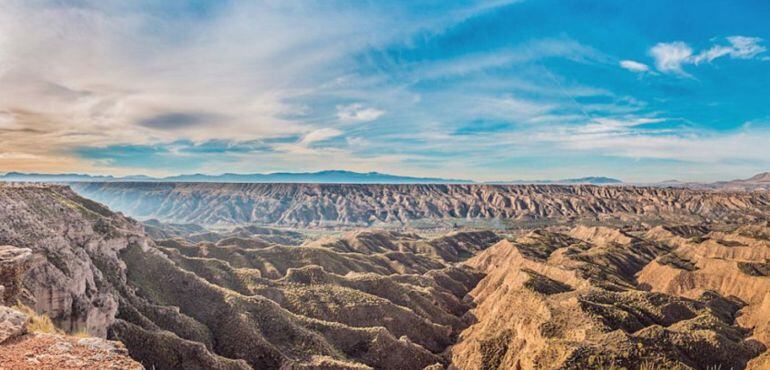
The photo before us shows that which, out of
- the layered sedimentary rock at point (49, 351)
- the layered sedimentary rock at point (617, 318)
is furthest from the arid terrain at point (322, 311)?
the layered sedimentary rock at point (617, 318)

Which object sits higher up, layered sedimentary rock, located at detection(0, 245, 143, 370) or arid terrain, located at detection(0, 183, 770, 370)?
layered sedimentary rock, located at detection(0, 245, 143, 370)

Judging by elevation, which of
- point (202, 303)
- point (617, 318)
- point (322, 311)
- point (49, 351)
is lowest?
point (322, 311)

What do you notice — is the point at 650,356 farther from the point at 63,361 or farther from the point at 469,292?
the point at 469,292

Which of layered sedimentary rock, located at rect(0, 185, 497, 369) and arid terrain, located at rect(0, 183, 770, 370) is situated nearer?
layered sedimentary rock, located at rect(0, 185, 497, 369)

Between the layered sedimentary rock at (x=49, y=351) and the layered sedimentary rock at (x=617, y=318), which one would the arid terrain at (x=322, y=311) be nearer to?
the layered sedimentary rock at (x=49, y=351)

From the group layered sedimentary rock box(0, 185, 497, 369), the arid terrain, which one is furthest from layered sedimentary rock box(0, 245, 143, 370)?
layered sedimentary rock box(0, 185, 497, 369)

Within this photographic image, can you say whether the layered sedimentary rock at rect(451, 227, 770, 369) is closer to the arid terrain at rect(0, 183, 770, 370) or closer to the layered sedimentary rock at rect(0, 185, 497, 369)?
the arid terrain at rect(0, 183, 770, 370)

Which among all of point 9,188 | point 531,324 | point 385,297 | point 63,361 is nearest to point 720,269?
point 531,324

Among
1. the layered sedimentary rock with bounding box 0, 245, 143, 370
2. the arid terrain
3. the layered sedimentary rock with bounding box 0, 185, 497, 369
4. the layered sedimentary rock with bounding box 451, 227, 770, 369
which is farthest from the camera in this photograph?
the layered sedimentary rock with bounding box 451, 227, 770, 369

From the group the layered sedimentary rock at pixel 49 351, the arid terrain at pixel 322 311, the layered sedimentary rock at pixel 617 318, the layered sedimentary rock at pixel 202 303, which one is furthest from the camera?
the layered sedimentary rock at pixel 617 318

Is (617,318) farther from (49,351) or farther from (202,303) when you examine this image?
(49,351)

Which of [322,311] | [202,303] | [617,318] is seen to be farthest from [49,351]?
[617,318]
